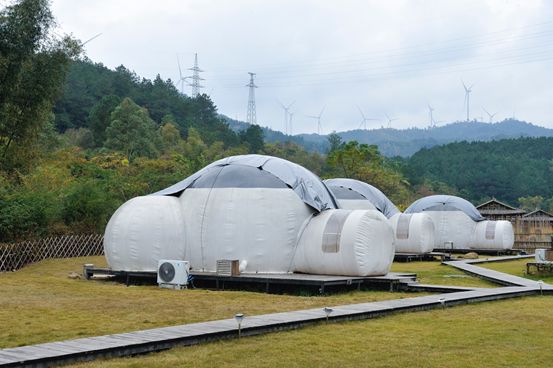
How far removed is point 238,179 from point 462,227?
2401cm

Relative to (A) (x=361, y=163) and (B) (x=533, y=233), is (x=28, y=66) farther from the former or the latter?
(A) (x=361, y=163)

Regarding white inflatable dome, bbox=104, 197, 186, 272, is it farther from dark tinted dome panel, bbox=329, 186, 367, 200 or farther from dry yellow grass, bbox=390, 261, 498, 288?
dark tinted dome panel, bbox=329, 186, 367, 200

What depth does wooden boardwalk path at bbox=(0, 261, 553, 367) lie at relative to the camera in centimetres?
753

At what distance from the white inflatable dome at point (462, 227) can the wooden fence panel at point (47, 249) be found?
22.1m

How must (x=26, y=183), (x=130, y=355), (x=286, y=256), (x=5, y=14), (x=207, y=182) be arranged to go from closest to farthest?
(x=130, y=355) → (x=286, y=256) → (x=207, y=182) → (x=5, y=14) → (x=26, y=183)

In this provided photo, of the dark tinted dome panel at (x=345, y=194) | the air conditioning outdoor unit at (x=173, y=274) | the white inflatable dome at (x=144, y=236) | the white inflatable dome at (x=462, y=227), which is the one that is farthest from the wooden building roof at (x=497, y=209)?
the air conditioning outdoor unit at (x=173, y=274)

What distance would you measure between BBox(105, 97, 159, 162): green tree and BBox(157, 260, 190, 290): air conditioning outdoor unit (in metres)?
40.3

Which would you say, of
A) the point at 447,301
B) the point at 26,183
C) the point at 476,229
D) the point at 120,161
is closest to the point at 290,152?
the point at 120,161

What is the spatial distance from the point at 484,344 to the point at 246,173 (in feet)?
39.5

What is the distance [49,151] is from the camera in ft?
162

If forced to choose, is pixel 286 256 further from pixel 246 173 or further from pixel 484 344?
pixel 484 344

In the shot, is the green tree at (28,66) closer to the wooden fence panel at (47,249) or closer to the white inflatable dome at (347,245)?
the wooden fence panel at (47,249)

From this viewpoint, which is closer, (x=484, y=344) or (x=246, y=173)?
(x=484, y=344)

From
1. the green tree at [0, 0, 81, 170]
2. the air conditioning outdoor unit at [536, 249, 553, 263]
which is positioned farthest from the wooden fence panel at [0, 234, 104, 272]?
the air conditioning outdoor unit at [536, 249, 553, 263]
